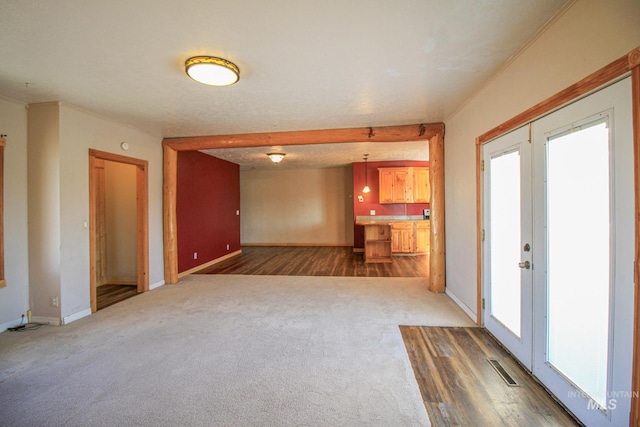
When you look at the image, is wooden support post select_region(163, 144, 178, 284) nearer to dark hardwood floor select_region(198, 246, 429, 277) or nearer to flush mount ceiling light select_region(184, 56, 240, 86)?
dark hardwood floor select_region(198, 246, 429, 277)

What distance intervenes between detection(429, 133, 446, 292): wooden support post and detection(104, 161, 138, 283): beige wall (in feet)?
17.7

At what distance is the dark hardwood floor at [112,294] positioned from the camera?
4010 millimetres

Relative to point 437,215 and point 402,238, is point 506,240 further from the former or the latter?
point 402,238

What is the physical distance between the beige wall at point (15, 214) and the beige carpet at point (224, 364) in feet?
1.45

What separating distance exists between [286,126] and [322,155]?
2.76 m

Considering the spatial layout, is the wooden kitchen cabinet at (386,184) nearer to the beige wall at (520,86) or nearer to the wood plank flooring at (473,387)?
the beige wall at (520,86)

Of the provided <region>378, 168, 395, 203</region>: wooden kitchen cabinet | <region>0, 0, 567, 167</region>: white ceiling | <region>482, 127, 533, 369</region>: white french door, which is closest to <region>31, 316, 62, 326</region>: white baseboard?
<region>0, 0, 567, 167</region>: white ceiling

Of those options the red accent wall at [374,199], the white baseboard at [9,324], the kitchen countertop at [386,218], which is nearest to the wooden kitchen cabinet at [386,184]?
the red accent wall at [374,199]

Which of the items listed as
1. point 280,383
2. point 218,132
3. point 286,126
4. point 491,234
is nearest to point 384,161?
point 286,126

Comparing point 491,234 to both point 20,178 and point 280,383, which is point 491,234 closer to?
point 280,383

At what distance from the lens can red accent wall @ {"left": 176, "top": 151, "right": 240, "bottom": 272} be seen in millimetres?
5504

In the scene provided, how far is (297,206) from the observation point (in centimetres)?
976

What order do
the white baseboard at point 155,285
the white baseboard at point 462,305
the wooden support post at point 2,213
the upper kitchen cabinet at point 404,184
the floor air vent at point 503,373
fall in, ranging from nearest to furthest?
1. the floor air vent at point 503,373
2. the wooden support post at point 2,213
3. the white baseboard at point 462,305
4. the white baseboard at point 155,285
5. the upper kitchen cabinet at point 404,184

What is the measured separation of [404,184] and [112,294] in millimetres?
7083
